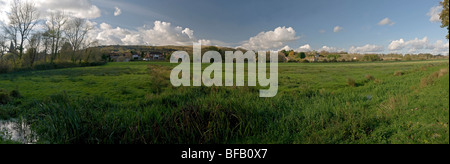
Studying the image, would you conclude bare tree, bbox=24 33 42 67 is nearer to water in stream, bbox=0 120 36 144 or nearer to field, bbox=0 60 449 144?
field, bbox=0 60 449 144

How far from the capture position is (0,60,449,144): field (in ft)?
12.9

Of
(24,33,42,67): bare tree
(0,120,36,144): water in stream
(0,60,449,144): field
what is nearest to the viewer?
(0,60,449,144): field

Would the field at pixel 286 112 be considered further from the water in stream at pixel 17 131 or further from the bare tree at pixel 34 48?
the bare tree at pixel 34 48

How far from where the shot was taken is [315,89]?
8.82 m

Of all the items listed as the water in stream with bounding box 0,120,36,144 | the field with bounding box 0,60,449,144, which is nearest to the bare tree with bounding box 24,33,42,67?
the field with bounding box 0,60,449,144

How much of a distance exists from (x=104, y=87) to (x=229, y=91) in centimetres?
778

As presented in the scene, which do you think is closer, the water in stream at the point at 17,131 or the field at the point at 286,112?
the field at the point at 286,112

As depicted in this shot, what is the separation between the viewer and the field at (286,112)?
3936 mm

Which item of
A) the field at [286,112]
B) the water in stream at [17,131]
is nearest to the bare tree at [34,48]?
the field at [286,112]

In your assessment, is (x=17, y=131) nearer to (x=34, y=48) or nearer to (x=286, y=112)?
(x=286, y=112)

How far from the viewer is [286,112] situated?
654 centimetres

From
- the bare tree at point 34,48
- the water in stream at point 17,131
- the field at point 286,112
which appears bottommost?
the water in stream at point 17,131

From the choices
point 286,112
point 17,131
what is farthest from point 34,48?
point 286,112
